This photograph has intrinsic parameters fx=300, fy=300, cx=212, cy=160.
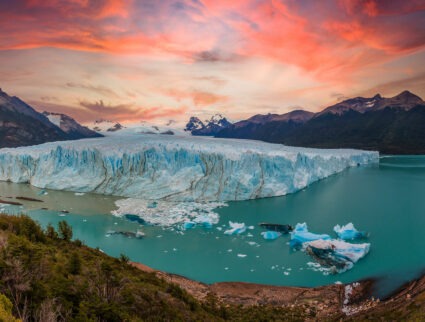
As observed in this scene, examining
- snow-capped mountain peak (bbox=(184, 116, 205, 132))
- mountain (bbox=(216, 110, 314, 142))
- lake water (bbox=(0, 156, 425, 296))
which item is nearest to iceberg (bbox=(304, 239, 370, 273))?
lake water (bbox=(0, 156, 425, 296))

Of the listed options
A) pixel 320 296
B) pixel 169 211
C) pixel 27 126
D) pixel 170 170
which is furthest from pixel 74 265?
pixel 27 126

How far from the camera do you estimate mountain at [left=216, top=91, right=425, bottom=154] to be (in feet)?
269

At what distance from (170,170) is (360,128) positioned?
92.4 meters

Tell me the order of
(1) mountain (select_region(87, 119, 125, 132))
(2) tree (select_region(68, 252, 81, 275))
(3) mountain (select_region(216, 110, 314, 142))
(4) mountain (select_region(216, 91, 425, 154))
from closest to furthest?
(2) tree (select_region(68, 252, 81, 275)) → (4) mountain (select_region(216, 91, 425, 154)) → (1) mountain (select_region(87, 119, 125, 132)) → (3) mountain (select_region(216, 110, 314, 142))

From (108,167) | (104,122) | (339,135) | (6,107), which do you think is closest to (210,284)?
(108,167)

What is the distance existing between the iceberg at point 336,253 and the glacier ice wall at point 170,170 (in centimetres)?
1023

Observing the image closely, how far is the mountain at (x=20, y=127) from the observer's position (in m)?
67.0

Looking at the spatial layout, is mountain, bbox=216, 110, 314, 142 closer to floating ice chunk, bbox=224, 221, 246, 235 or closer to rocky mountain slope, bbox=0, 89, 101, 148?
rocky mountain slope, bbox=0, 89, 101, 148

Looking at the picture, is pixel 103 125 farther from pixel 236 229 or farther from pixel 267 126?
pixel 236 229

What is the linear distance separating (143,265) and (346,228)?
9.03m

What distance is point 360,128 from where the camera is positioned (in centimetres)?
9900

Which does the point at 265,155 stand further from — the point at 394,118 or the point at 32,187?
the point at 394,118

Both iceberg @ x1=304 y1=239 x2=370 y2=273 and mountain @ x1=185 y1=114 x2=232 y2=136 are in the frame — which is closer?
iceberg @ x1=304 y1=239 x2=370 y2=273

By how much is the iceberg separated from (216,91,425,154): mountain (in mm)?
68883
